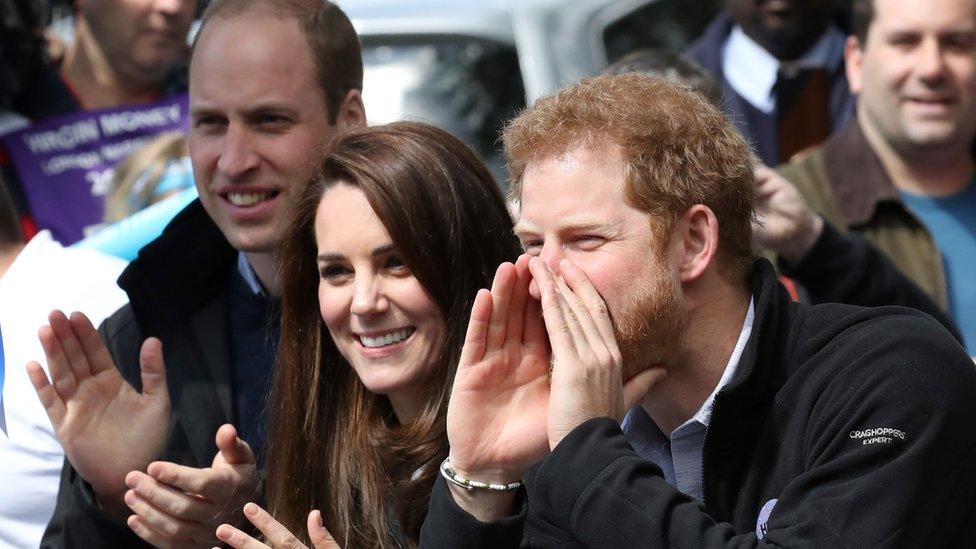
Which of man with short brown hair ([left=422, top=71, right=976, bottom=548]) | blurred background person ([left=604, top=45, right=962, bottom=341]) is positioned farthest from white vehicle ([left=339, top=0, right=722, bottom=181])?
man with short brown hair ([left=422, top=71, right=976, bottom=548])

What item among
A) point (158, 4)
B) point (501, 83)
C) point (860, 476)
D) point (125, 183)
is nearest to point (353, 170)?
point (860, 476)

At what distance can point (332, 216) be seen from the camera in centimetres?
344

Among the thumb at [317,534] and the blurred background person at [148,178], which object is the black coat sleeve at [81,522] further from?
the blurred background person at [148,178]

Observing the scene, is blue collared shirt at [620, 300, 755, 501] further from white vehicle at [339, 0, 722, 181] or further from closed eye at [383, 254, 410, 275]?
white vehicle at [339, 0, 722, 181]

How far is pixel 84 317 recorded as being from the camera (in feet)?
11.4

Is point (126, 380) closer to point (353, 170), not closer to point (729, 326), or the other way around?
point (353, 170)

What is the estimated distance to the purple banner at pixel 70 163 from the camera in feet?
18.5

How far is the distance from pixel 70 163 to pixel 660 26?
2.21 m

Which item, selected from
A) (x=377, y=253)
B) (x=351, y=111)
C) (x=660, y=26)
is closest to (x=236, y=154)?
(x=351, y=111)

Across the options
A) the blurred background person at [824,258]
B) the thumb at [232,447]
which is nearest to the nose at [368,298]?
the thumb at [232,447]

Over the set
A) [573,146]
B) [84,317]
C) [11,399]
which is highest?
[573,146]

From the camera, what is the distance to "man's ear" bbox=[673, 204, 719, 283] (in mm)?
2914

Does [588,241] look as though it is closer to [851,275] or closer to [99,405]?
[99,405]

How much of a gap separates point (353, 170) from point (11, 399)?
115cm
